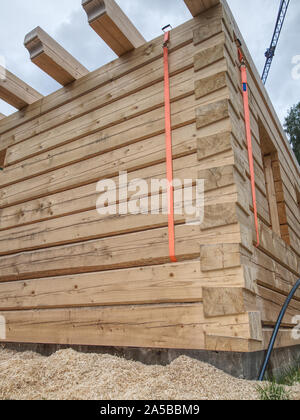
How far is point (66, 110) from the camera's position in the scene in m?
3.58

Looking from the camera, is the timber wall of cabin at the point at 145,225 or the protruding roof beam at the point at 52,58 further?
the protruding roof beam at the point at 52,58

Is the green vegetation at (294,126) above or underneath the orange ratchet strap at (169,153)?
above

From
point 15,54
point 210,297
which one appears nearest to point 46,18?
point 15,54

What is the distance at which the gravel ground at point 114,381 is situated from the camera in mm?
1537

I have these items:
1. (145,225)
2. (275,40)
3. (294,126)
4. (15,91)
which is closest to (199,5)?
(145,225)

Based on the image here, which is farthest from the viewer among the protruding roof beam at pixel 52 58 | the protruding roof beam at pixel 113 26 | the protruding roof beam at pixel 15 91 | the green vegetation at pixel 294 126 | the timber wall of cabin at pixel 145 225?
the green vegetation at pixel 294 126

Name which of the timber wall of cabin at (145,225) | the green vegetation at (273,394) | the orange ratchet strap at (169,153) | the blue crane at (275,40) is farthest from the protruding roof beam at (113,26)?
the blue crane at (275,40)

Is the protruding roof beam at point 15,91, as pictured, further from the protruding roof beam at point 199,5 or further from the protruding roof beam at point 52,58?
the protruding roof beam at point 199,5

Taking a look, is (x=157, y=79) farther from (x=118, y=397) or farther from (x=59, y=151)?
(x=118, y=397)

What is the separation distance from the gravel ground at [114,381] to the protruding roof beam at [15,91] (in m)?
3.20

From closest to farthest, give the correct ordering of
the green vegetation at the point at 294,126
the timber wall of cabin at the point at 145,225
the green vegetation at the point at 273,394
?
the green vegetation at the point at 273,394 → the timber wall of cabin at the point at 145,225 → the green vegetation at the point at 294,126

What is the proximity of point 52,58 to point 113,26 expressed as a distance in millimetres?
859

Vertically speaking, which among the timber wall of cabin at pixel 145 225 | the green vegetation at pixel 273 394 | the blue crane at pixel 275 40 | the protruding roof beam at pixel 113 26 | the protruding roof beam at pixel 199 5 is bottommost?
the green vegetation at pixel 273 394

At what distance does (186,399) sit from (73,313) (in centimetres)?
146
